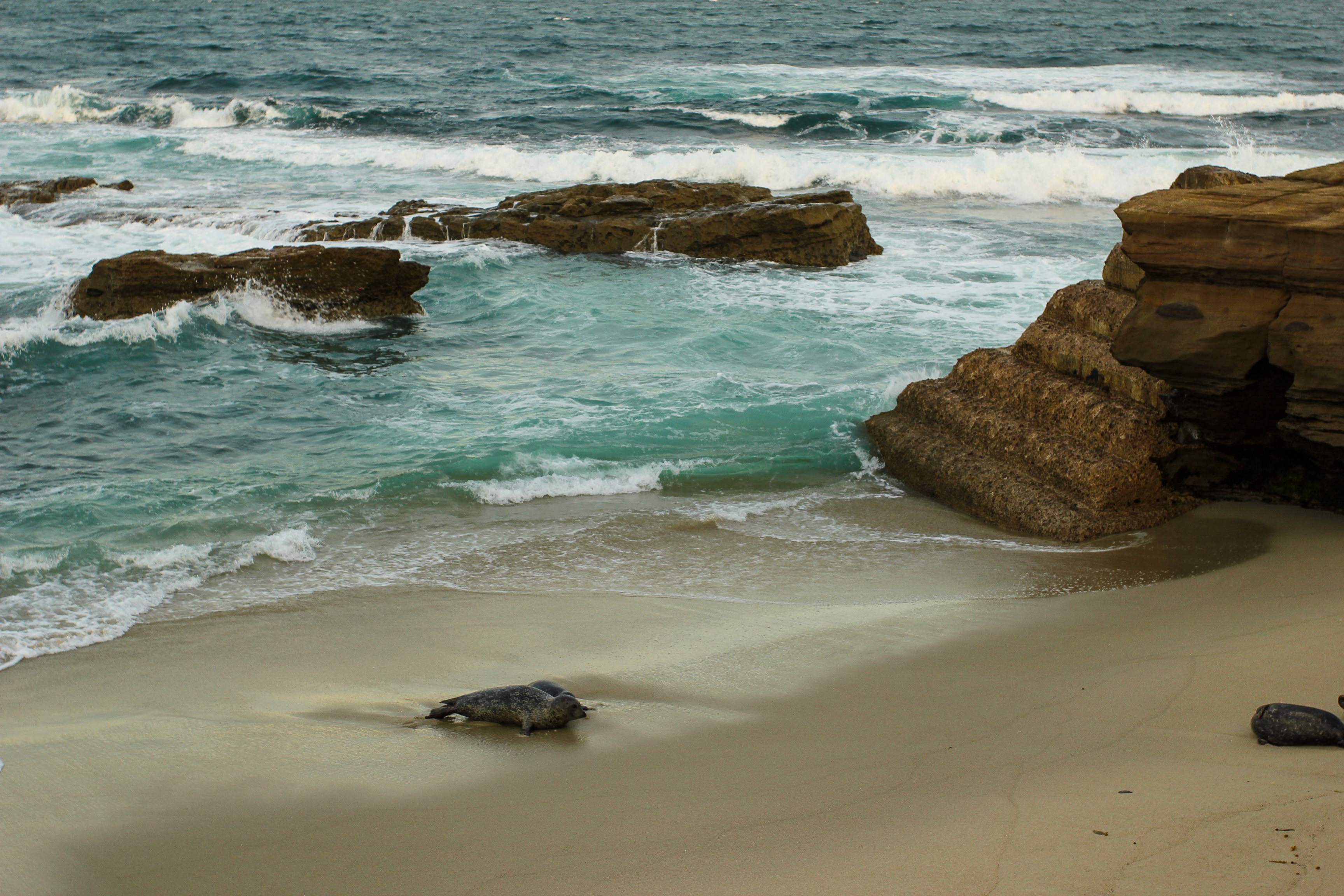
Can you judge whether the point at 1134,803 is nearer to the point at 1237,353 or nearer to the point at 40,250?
the point at 1237,353

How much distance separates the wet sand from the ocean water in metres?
0.55

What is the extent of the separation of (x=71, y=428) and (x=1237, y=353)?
338 inches

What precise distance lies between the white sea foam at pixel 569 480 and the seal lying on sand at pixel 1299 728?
4.48m

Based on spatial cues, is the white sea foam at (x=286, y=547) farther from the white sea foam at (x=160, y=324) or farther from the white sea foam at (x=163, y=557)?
the white sea foam at (x=160, y=324)

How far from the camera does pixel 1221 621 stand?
16.3 feet

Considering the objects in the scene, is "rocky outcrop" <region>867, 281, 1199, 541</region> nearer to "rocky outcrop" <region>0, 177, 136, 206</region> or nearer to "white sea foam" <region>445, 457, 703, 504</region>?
"white sea foam" <region>445, 457, 703, 504</region>

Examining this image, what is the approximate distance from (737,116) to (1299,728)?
25161 millimetres

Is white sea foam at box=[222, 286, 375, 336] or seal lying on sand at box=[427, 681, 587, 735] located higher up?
white sea foam at box=[222, 286, 375, 336]

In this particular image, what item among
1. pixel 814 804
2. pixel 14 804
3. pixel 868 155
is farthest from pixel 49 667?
pixel 868 155

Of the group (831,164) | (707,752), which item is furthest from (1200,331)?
(831,164)

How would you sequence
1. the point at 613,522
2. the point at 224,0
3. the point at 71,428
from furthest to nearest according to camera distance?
the point at 224,0 < the point at 71,428 < the point at 613,522

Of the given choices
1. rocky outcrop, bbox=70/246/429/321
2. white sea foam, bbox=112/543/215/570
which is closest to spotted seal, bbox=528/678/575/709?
white sea foam, bbox=112/543/215/570

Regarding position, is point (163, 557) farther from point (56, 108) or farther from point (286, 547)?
point (56, 108)

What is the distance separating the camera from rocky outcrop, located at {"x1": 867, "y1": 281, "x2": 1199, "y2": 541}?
6.36 meters
